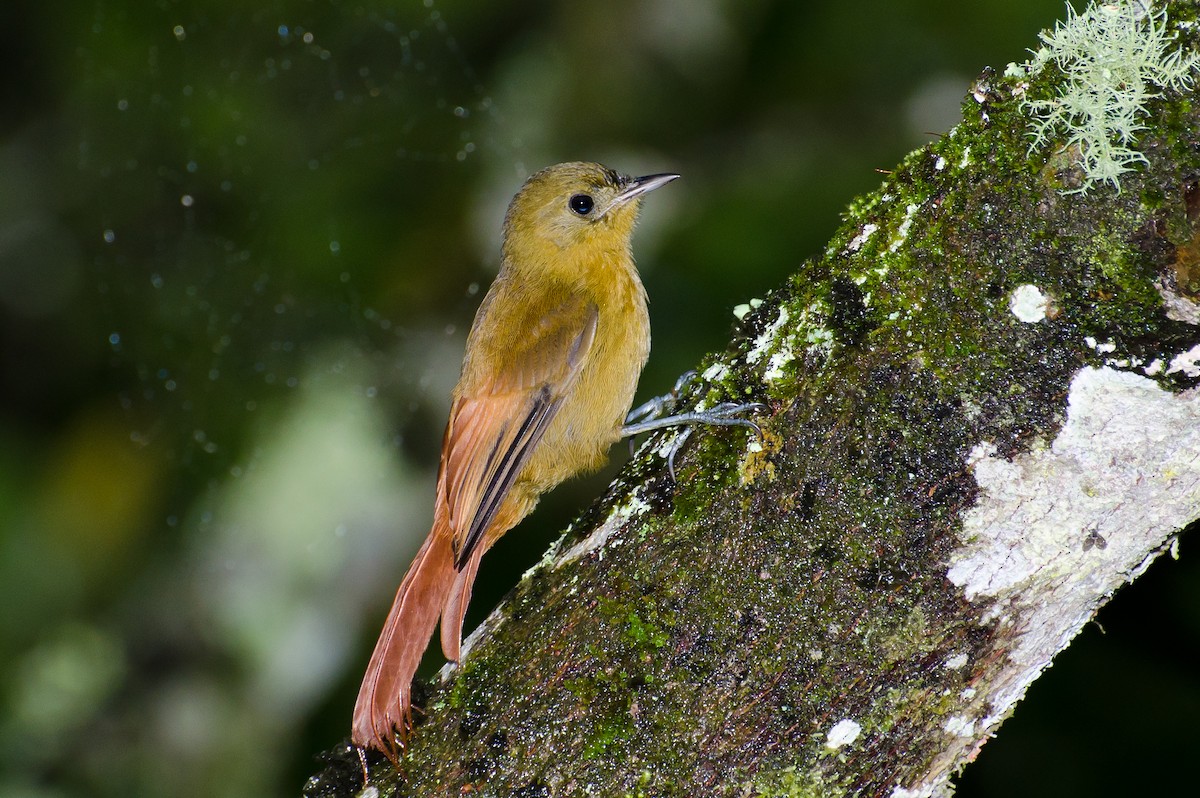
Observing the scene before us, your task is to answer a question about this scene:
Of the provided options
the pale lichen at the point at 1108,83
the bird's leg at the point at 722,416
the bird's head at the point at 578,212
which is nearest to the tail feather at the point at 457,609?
the bird's leg at the point at 722,416

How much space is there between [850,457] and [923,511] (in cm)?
15

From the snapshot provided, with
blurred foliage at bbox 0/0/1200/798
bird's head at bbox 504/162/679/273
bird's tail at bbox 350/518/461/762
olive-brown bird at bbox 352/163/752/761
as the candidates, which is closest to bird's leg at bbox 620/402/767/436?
olive-brown bird at bbox 352/163/752/761

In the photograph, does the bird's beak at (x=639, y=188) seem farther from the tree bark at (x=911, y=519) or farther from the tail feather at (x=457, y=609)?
the tree bark at (x=911, y=519)

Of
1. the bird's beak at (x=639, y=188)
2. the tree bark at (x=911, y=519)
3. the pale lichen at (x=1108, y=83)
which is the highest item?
the bird's beak at (x=639, y=188)

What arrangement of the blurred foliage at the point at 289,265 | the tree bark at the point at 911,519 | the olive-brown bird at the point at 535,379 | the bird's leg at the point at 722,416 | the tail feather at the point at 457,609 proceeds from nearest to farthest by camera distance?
the tree bark at the point at 911,519 < the bird's leg at the point at 722,416 < the tail feather at the point at 457,609 < the olive-brown bird at the point at 535,379 < the blurred foliage at the point at 289,265

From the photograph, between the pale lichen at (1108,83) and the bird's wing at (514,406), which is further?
the bird's wing at (514,406)

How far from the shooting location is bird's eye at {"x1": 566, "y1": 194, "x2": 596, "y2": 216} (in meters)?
3.25

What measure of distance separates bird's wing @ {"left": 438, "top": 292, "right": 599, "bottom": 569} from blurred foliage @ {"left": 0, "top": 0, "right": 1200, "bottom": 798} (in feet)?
3.08

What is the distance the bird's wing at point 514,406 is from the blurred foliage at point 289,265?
0.94m

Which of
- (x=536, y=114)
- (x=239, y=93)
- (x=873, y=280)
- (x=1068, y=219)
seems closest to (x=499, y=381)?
(x=873, y=280)

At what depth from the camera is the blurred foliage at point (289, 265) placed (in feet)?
12.7

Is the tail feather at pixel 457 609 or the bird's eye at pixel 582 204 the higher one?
the bird's eye at pixel 582 204

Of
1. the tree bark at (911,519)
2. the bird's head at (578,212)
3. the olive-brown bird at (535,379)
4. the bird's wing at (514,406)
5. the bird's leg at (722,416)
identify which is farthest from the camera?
the bird's head at (578,212)

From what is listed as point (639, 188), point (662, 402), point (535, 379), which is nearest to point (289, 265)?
point (639, 188)
